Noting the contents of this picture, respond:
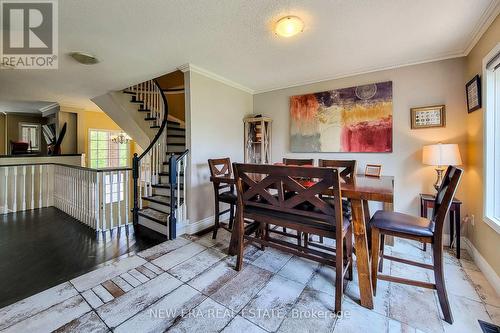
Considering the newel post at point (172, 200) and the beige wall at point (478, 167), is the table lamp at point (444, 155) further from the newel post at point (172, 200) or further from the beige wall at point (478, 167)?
the newel post at point (172, 200)

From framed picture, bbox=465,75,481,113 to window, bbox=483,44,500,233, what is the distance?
0.15 m

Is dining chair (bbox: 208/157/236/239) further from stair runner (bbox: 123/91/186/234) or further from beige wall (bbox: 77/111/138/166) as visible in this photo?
beige wall (bbox: 77/111/138/166)

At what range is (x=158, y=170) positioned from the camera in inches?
152

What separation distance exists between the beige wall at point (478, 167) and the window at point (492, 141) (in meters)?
0.10

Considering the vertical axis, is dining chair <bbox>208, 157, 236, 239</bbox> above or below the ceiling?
below

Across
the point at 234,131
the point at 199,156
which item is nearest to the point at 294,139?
the point at 234,131

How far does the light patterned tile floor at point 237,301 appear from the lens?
139 cm

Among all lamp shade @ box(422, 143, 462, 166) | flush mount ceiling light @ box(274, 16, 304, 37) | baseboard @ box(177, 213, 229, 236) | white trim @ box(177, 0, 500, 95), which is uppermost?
white trim @ box(177, 0, 500, 95)

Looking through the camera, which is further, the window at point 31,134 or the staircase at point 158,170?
the window at point 31,134

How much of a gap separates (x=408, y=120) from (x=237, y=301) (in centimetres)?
299

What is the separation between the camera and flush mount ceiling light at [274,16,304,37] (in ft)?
6.23

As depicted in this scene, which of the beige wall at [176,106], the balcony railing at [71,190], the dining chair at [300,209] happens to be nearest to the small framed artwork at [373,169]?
the dining chair at [300,209]

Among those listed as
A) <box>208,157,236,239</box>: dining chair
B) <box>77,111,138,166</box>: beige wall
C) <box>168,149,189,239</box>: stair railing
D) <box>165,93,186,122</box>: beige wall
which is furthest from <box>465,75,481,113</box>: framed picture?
<box>77,111,138,166</box>: beige wall

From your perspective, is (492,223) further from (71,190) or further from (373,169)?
(71,190)
